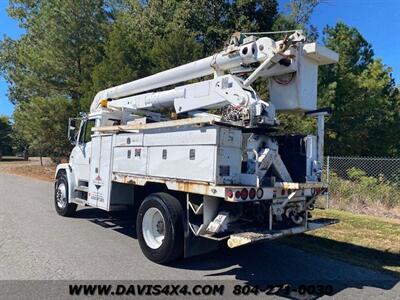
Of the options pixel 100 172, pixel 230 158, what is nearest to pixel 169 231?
pixel 230 158

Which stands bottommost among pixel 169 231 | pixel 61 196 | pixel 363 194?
pixel 169 231

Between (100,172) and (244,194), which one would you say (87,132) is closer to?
(100,172)

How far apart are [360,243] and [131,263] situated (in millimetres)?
4597

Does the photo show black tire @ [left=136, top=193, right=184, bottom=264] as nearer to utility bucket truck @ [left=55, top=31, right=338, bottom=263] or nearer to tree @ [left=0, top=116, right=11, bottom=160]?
utility bucket truck @ [left=55, top=31, right=338, bottom=263]

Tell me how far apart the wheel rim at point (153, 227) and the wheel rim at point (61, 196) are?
13.8 ft

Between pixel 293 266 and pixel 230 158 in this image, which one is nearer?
pixel 230 158

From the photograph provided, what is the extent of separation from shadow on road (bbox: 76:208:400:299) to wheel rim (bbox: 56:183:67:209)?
9.36 ft

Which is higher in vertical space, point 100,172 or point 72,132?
point 72,132

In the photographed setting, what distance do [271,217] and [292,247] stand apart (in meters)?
1.99

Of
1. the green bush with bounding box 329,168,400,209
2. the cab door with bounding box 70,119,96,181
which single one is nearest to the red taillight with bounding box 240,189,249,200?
the cab door with bounding box 70,119,96,181

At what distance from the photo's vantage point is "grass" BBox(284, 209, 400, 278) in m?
6.94

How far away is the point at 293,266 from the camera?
654 centimetres

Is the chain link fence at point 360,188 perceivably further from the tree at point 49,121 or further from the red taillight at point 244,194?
the tree at point 49,121

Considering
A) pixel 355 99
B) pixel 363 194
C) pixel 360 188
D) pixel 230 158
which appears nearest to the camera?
pixel 230 158
